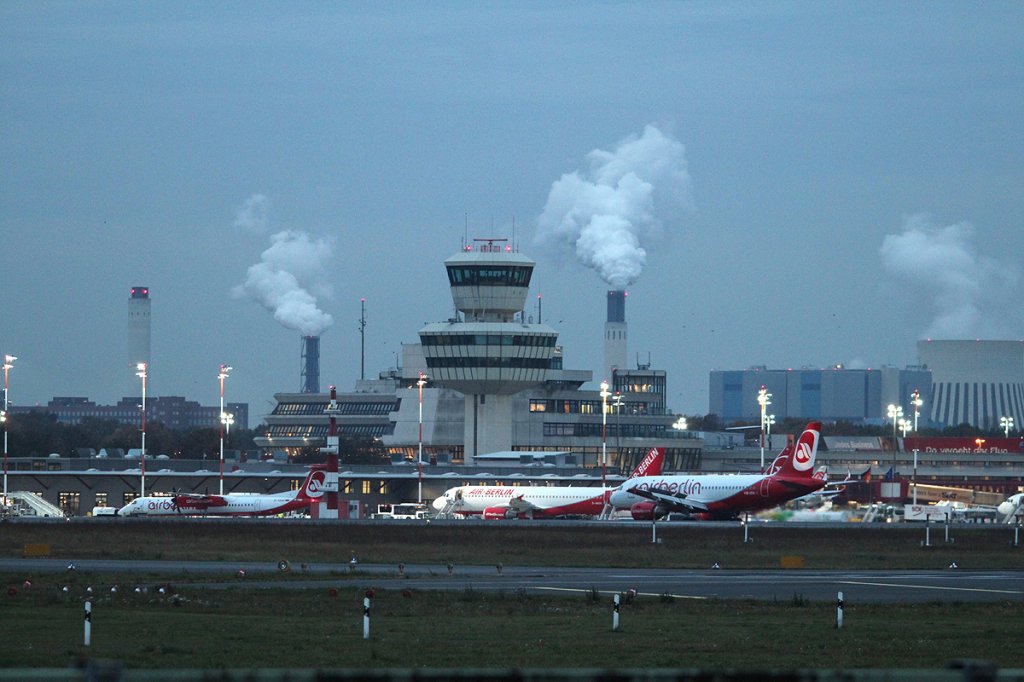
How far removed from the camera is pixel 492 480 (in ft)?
569

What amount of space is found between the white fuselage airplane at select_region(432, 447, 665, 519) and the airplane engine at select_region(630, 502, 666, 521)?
309 inches

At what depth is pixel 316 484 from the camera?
5000 inches

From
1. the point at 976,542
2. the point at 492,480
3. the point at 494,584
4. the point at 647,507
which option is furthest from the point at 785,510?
the point at 494,584

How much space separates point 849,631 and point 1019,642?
14.5ft

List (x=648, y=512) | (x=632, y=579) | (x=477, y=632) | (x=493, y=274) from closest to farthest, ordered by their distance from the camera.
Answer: (x=477, y=632)
(x=632, y=579)
(x=648, y=512)
(x=493, y=274)

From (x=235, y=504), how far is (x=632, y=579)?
72.7 m

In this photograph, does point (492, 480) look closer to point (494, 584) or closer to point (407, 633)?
point (494, 584)

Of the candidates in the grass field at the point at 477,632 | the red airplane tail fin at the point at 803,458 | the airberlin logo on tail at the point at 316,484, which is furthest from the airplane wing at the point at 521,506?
the grass field at the point at 477,632

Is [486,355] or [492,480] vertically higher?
[486,355]

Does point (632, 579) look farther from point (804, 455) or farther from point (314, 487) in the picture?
point (314, 487)

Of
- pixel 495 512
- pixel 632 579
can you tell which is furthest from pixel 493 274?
pixel 632 579

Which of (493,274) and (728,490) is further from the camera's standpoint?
(493,274)

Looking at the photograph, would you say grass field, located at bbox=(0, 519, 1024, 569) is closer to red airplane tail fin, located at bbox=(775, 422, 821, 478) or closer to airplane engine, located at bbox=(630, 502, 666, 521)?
red airplane tail fin, located at bbox=(775, 422, 821, 478)

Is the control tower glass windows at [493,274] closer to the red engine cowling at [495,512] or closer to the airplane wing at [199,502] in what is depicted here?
the red engine cowling at [495,512]
